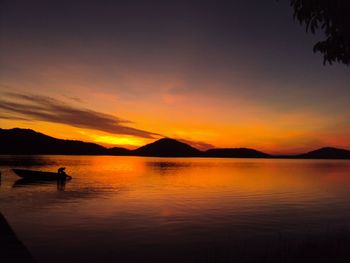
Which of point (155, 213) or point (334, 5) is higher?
point (334, 5)

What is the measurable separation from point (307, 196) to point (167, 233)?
33783 millimetres

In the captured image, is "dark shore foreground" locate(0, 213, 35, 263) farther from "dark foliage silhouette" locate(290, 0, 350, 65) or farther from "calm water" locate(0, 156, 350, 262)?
"dark foliage silhouette" locate(290, 0, 350, 65)

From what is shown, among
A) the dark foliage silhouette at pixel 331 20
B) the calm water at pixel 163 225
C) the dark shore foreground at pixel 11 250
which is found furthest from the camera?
the calm water at pixel 163 225

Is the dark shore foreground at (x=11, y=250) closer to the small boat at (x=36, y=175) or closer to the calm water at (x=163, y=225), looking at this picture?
the calm water at (x=163, y=225)

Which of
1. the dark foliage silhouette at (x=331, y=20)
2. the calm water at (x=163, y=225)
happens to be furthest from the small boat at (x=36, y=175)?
the dark foliage silhouette at (x=331, y=20)

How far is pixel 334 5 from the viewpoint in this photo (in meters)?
10.2

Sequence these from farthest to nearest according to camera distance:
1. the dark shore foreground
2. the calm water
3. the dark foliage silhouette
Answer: the calm water
the dark shore foreground
the dark foliage silhouette

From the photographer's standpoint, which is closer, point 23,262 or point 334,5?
point 334,5

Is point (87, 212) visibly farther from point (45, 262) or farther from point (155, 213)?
point (45, 262)

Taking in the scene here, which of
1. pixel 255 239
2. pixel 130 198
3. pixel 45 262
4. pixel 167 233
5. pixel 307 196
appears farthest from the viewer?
pixel 307 196

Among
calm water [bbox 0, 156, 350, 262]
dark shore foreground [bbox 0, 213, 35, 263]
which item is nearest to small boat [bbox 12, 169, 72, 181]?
calm water [bbox 0, 156, 350, 262]

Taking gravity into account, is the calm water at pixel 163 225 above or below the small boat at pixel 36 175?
below

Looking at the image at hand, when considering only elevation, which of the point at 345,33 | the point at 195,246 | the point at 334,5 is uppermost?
the point at 334,5

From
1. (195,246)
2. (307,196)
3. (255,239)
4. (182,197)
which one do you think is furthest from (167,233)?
(307,196)
